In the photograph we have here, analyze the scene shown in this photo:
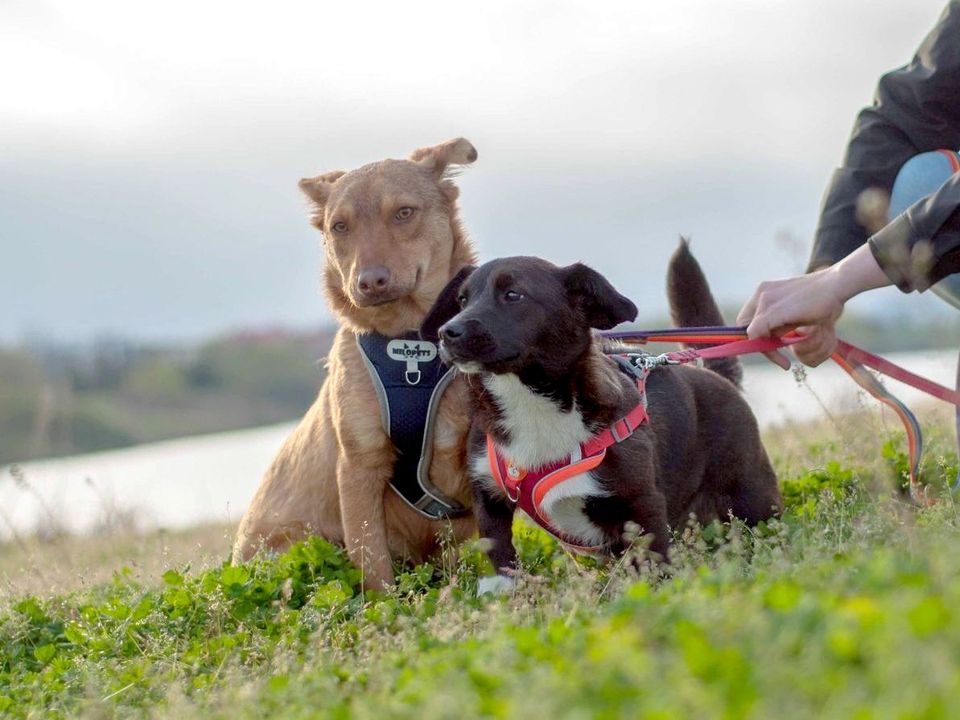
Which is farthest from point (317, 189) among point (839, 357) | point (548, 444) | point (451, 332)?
point (839, 357)

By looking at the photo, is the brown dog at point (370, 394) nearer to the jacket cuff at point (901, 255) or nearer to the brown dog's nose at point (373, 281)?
the brown dog's nose at point (373, 281)

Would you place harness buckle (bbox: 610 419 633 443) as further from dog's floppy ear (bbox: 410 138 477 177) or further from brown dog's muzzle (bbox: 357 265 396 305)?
dog's floppy ear (bbox: 410 138 477 177)

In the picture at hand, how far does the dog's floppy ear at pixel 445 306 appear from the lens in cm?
493

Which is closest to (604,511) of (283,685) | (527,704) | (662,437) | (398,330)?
(662,437)

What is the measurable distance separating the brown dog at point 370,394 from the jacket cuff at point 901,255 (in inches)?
72.8

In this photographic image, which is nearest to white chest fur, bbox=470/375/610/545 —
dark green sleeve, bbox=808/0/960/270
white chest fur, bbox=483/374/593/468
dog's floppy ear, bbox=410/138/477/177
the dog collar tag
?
white chest fur, bbox=483/374/593/468

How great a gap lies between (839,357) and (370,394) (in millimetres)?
2175

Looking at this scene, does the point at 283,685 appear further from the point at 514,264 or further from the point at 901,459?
the point at 901,459

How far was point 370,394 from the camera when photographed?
203 inches

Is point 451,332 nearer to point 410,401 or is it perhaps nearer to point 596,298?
point 596,298

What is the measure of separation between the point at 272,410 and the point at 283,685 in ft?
124

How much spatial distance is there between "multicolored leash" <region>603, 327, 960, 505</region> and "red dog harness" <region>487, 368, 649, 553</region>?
0.47 meters

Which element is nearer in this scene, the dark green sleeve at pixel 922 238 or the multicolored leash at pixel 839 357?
the dark green sleeve at pixel 922 238

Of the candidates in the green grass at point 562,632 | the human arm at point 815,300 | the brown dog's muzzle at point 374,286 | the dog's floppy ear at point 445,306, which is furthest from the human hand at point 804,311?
the brown dog's muzzle at point 374,286
